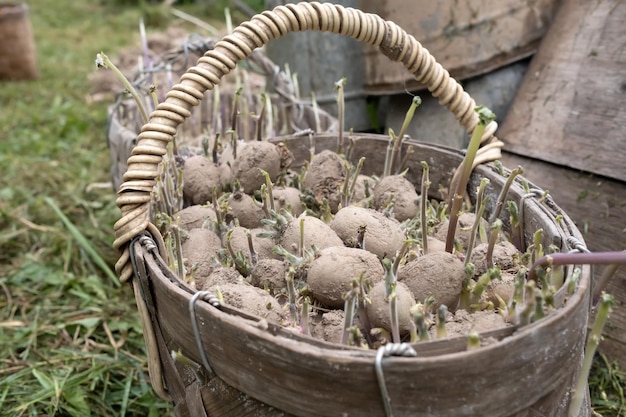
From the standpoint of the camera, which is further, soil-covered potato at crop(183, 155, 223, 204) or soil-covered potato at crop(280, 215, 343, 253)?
soil-covered potato at crop(183, 155, 223, 204)

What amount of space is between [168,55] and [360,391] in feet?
4.83

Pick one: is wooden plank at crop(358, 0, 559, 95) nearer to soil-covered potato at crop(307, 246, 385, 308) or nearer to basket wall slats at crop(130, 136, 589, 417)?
soil-covered potato at crop(307, 246, 385, 308)

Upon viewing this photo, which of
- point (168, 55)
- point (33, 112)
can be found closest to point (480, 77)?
point (168, 55)

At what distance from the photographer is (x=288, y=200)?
43.4 inches

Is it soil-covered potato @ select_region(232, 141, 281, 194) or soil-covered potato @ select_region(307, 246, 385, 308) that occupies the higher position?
soil-covered potato @ select_region(232, 141, 281, 194)

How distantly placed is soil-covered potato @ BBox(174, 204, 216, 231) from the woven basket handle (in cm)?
17

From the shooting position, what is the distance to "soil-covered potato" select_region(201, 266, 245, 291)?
0.86 metres

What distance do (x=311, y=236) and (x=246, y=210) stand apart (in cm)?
20

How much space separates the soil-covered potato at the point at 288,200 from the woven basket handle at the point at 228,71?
0.84ft

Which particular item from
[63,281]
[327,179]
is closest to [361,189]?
[327,179]

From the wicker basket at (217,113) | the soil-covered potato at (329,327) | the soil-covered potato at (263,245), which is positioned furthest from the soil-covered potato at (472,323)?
the wicker basket at (217,113)

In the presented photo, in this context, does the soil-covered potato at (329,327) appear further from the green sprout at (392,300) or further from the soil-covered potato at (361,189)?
the soil-covered potato at (361,189)

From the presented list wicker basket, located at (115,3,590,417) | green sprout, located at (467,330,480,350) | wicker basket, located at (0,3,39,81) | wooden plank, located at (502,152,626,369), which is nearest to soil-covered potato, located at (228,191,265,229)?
wicker basket, located at (115,3,590,417)

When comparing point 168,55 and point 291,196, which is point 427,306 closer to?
point 291,196
